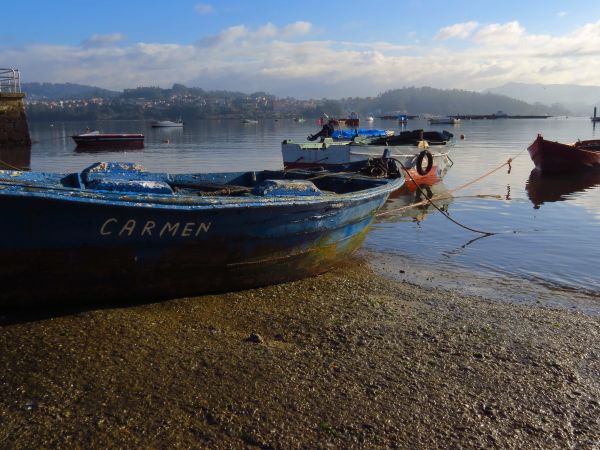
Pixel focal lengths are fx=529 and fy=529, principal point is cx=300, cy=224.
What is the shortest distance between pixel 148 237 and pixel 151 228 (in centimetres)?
11

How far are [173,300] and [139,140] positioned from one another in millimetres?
39265

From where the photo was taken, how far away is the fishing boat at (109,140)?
40.7m

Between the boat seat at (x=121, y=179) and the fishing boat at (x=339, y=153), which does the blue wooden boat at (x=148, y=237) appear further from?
the fishing boat at (x=339, y=153)

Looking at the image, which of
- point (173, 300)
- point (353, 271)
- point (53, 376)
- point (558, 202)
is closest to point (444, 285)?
point (353, 271)

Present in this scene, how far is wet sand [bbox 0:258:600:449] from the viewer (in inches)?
135

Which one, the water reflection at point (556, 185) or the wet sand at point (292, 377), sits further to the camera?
the water reflection at point (556, 185)

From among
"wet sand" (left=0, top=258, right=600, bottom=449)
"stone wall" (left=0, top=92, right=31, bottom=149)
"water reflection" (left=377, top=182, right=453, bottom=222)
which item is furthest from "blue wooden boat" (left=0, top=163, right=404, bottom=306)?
"stone wall" (left=0, top=92, right=31, bottom=149)

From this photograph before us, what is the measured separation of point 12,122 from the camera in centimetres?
3728

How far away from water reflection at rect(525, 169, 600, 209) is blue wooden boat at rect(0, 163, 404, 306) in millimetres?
11928

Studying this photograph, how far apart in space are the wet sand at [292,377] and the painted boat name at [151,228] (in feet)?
2.69

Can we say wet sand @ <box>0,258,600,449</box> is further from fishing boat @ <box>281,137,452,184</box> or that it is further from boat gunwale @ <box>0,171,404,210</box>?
fishing boat @ <box>281,137,452,184</box>

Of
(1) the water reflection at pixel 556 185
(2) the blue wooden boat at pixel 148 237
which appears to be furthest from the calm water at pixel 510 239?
(2) the blue wooden boat at pixel 148 237

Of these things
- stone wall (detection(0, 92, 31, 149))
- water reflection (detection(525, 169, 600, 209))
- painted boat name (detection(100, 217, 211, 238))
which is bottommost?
water reflection (detection(525, 169, 600, 209))

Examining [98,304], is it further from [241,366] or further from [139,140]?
[139,140]
